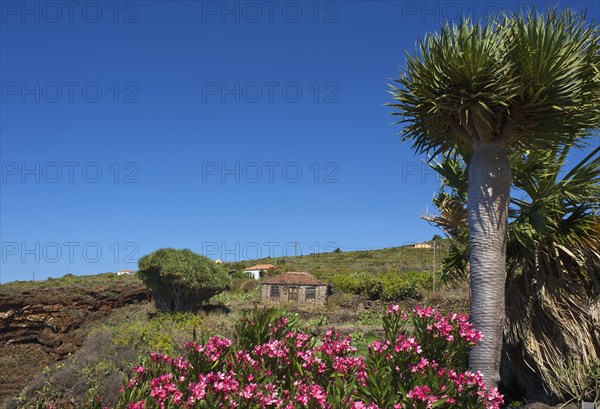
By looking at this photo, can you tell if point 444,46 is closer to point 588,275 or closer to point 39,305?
point 588,275

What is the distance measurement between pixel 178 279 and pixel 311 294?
13434 millimetres

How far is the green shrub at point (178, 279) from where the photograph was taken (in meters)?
25.3

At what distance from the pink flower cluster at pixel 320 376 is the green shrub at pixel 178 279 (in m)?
20.0

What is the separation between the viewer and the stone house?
1414 inches

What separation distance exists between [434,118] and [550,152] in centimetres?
321

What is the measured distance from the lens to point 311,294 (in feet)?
119

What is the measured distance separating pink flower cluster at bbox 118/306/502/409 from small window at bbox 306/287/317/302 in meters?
30.1

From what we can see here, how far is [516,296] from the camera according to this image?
929cm

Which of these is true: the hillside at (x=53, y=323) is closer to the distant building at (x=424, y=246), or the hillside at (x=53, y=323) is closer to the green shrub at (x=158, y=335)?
the green shrub at (x=158, y=335)

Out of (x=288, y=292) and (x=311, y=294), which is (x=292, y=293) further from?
(x=311, y=294)

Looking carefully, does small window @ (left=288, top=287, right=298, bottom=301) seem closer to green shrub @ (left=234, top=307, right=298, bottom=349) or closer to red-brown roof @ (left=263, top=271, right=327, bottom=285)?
red-brown roof @ (left=263, top=271, right=327, bottom=285)

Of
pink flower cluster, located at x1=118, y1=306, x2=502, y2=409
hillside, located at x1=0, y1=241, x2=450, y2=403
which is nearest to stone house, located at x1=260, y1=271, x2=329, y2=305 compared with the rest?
hillside, located at x1=0, y1=241, x2=450, y2=403

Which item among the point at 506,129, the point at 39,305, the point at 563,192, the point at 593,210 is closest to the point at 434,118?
the point at 506,129

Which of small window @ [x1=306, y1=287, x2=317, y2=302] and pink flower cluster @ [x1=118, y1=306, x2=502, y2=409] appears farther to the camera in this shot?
small window @ [x1=306, y1=287, x2=317, y2=302]
